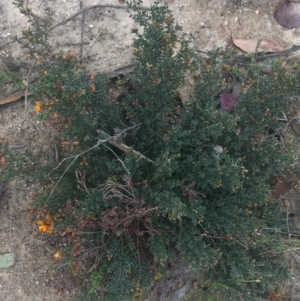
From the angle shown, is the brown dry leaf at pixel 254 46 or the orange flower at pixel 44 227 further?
the brown dry leaf at pixel 254 46

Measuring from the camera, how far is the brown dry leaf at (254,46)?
385 cm

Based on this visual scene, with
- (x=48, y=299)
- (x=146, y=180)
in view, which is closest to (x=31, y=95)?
(x=146, y=180)

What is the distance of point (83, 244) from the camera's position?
10.1 feet

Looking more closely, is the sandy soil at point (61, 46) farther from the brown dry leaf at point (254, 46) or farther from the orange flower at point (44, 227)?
the orange flower at point (44, 227)

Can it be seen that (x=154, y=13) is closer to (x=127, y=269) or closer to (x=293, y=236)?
(x=127, y=269)

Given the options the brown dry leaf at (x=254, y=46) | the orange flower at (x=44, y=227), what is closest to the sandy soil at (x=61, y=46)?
the brown dry leaf at (x=254, y=46)

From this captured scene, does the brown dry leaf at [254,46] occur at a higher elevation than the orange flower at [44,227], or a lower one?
higher

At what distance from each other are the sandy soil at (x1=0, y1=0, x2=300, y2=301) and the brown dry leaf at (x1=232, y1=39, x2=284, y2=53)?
0.20 ft

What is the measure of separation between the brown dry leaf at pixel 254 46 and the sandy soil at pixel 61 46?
6 cm

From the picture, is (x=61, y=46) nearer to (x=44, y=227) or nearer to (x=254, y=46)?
(x=44, y=227)

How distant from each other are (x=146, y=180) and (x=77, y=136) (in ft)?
1.75

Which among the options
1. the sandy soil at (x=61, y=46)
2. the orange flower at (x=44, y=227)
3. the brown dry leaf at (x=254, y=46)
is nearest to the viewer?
the orange flower at (x=44, y=227)

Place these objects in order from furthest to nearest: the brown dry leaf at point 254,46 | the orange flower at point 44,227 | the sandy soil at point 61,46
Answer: the brown dry leaf at point 254,46
the sandy soil at point 61,46
the orange flower at point 44,227

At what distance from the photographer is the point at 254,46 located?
387cm
